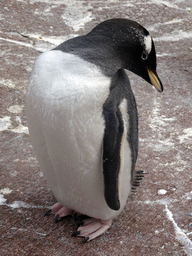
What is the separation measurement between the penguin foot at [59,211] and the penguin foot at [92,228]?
0.09 meters

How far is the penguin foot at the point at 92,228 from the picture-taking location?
4.69 feet

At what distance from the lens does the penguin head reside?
4.16ft

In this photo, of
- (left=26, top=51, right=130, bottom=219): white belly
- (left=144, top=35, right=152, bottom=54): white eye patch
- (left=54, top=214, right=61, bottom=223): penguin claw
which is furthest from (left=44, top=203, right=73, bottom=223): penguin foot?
(left=144, top=35, right=152, bottom=54): white eye patch

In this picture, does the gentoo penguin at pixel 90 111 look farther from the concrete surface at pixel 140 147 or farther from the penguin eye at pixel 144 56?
the concrete surface at pixel 140 147

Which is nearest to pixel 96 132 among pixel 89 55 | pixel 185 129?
pixel 89 55

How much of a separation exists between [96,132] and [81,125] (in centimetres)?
6

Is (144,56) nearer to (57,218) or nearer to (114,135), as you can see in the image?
(114,135)

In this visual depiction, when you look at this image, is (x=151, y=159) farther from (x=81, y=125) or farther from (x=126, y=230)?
(x=81, y=125)

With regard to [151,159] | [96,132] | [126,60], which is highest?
[126,60]

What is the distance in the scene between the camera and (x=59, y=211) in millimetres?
1533

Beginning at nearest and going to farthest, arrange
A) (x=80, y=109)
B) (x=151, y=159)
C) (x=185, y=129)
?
(x=80, y=109), (x=151, y=159), (x=185, y=129)

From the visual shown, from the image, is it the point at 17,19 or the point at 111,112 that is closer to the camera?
the point at 111,112

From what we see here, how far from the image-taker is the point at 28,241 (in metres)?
1.40

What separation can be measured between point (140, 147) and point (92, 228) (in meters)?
0.73
